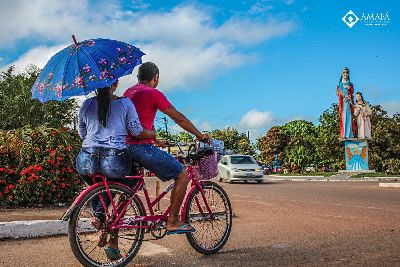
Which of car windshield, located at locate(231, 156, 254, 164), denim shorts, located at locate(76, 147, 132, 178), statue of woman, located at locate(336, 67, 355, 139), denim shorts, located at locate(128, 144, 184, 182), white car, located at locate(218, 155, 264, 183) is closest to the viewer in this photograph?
denim shorts, located at locate(76, 147, 132, 178)

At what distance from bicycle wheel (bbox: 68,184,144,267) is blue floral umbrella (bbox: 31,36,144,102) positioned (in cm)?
98

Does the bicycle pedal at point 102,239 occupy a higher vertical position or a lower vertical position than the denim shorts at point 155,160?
lower

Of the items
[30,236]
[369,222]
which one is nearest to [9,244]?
[30,236]

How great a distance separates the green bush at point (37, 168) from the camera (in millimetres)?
9430

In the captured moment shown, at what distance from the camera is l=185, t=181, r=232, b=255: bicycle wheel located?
531 centimetres

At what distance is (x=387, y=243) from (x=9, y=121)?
19.8m

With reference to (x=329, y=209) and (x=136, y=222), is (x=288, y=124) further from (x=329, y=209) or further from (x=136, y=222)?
(x=136, y=222)

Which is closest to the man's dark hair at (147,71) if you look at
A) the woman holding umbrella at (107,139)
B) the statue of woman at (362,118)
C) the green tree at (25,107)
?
the woman holding umbrella at (107,139)

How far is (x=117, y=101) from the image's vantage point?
4.67m

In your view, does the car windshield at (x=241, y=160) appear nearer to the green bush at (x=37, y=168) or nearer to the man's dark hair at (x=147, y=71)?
the green bush at (x=37, y=168)

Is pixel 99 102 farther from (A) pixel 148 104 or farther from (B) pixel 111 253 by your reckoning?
(B) pixel 111 253

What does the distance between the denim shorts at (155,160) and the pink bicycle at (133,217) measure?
0.59 feet

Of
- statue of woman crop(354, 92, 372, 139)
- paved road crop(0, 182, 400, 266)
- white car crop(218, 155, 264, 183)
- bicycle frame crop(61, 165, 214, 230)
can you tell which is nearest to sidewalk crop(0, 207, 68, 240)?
paved road crop(0, 182, 400, 266)

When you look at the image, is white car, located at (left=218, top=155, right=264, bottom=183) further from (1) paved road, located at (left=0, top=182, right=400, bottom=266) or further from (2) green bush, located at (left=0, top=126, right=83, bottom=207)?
(1) paved road, located at (left=0, top=182, right=400, bottom=266)
